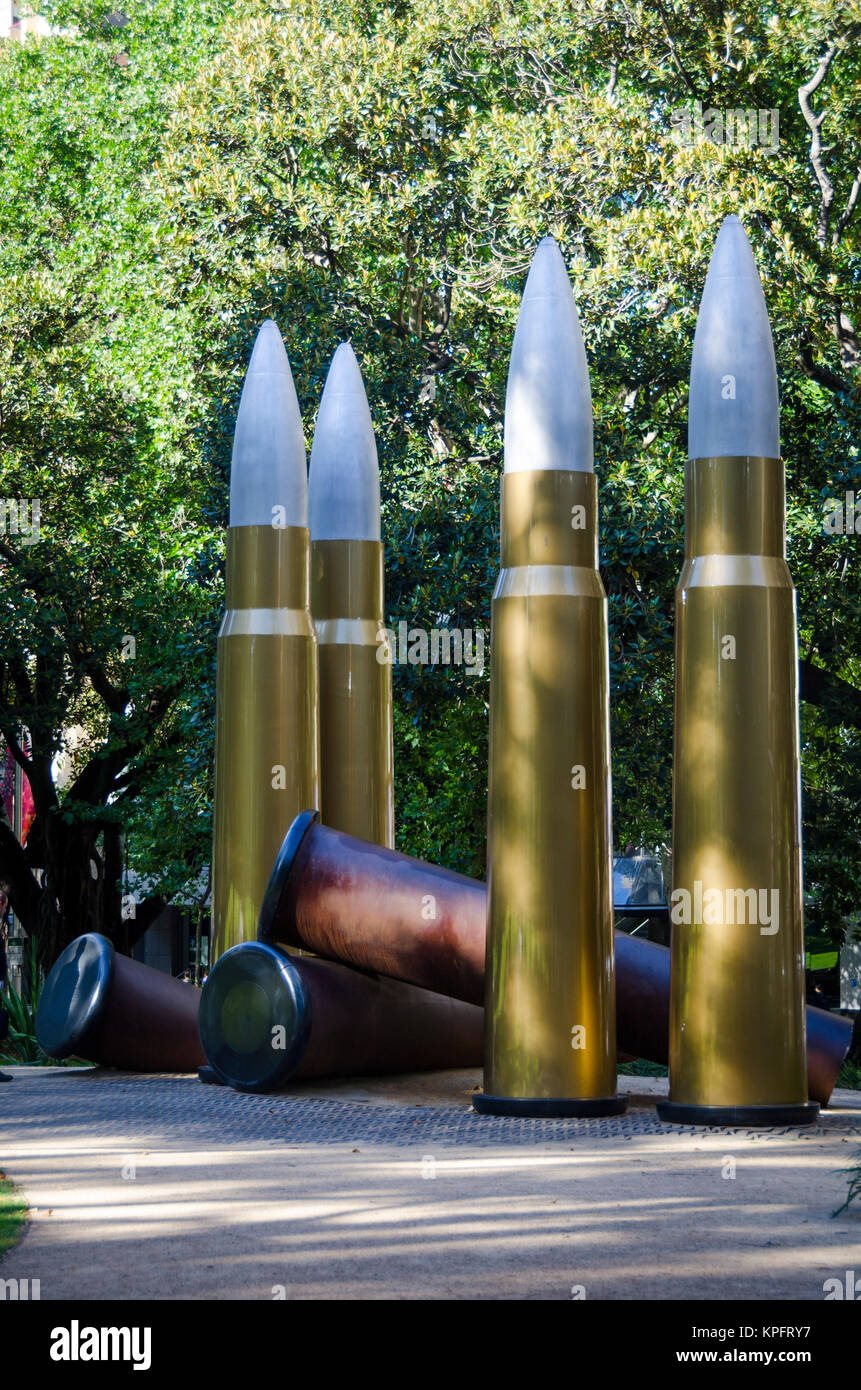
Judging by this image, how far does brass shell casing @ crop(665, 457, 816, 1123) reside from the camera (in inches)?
409

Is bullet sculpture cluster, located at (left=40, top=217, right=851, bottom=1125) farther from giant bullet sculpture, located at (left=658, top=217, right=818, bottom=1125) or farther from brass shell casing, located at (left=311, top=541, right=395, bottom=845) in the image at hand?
brass shell casing, located at (left=311, top=541, right=395, bottom=845)

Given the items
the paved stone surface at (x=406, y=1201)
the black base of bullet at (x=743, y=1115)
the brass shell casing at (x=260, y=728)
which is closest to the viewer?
the paved stone surface at (x=406, y=1201)

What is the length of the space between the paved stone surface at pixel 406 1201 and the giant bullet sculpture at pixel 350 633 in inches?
120

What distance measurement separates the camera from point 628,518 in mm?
16375

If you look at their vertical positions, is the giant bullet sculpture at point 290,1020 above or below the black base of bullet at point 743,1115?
above

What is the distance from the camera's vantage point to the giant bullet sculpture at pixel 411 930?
462 inches

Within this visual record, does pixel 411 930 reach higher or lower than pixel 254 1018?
higher

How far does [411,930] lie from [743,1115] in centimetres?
281

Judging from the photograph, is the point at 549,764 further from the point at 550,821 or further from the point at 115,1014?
the point at 115,1014

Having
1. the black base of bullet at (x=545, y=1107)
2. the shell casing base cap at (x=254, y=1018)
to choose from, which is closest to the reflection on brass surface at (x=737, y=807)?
the black base of bullet at (x=545, y=1107)

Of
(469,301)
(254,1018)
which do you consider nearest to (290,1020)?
(254,1018)

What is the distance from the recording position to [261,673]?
43.9 ft

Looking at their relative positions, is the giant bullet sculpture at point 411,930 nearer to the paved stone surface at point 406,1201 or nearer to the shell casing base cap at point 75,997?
the paved stone surface at point 406,1201

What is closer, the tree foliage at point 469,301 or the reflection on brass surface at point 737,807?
the reflection on brass surface at point 737,807
